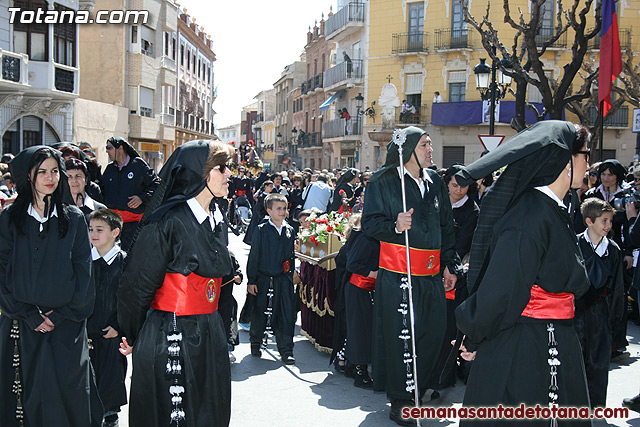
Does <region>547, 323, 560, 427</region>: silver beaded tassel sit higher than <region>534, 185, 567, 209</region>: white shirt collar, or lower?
lower

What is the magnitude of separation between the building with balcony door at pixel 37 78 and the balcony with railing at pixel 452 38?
16.4 m

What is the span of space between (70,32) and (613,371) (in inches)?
913

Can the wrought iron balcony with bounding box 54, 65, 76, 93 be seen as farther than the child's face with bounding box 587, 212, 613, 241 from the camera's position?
Yes

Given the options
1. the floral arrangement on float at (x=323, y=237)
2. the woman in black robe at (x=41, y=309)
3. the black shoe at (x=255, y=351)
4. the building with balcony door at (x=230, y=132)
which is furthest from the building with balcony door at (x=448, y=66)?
the building with balcony door at (x=230, y=132)

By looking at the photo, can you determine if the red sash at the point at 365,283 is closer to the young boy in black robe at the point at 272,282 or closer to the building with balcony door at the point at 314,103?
the young boy in black robe at the point at 272,282

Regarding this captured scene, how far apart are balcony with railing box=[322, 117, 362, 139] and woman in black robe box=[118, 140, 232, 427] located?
34.7 m

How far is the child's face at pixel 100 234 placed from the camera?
17.5 ft

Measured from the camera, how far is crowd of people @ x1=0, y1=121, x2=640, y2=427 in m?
3.54

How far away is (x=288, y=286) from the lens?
776 cm

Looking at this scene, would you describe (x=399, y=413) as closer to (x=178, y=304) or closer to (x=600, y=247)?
(x=178, y=304)

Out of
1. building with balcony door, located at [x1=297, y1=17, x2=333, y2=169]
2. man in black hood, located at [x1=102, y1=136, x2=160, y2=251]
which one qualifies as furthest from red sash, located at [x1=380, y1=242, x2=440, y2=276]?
building with balcony door, located at [x1=297, y1=17, x2=333, y2=169]

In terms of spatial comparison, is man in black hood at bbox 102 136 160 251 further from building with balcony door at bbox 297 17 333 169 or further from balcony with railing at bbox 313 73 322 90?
balcony with railing at bbox 313 73 322 90

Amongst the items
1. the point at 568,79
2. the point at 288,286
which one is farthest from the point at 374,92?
the point at 288,286

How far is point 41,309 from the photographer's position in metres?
4.29
